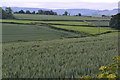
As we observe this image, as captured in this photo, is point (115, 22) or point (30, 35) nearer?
point (30, 35)

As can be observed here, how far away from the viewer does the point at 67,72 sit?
18.4 ft

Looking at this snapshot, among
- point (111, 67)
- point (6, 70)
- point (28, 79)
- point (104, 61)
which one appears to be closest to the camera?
point (111, 67)

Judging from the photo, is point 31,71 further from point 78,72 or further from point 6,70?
point 78,72

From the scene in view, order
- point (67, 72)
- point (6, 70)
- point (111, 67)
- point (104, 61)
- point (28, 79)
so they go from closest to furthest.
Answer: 1. point (111, 67)
2. point (28, 79)
3. point (67, 72)
4. point (6, 70)
5. point (104, 61)

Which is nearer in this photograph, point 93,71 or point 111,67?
point 111,67

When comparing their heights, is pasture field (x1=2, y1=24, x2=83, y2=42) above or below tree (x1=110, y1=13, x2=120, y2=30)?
below

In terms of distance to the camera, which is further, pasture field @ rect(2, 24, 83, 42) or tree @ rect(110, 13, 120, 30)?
tree @ rect(110, 13, 120, 30)

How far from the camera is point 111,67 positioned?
4.51 m

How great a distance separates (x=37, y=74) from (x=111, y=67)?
1983mm

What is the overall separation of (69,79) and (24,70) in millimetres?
1472

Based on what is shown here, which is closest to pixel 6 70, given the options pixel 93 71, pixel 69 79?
pixel 69 79

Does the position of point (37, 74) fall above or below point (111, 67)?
below

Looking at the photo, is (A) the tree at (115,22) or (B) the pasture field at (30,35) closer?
(B) the pasture field at (30,35)

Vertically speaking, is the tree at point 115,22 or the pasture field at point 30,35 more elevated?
the tree at point 115,22
